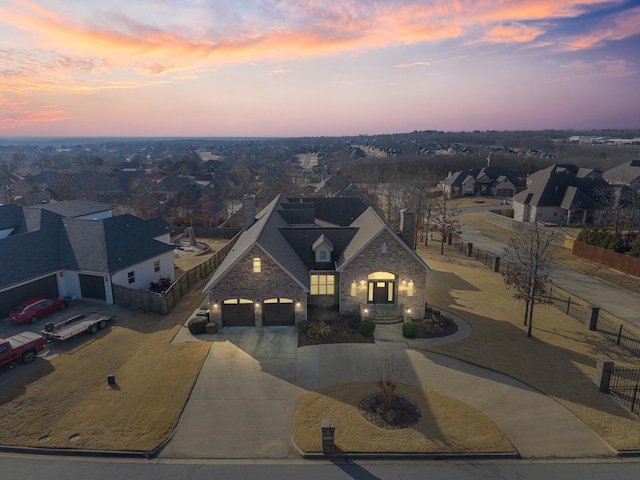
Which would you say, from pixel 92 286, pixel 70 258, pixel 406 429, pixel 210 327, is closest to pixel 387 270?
pixel 406 429

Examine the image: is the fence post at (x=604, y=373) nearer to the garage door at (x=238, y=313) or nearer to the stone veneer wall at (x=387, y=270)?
the stone veneer wall at (x=387, y=270)

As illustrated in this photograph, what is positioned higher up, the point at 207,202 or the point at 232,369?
the point at 207,202

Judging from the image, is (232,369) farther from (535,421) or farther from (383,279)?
(535,421)

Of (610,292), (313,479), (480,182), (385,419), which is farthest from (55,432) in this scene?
(480,182)

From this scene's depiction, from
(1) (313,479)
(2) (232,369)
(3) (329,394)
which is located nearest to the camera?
(1) (313,479)

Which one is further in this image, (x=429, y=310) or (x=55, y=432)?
(x=429, y=310)
